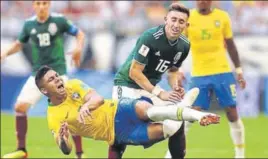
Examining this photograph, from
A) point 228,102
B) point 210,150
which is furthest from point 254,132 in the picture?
point 228,102

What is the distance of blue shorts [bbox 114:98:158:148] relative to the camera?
10.3 metres

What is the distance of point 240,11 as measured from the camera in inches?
938

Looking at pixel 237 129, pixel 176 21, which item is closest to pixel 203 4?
pixel 237 129

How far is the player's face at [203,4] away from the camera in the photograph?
516 inches

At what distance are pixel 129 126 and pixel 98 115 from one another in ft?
1.35

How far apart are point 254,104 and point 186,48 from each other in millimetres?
11785

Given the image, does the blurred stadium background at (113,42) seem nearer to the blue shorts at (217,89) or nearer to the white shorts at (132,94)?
the blue shorts at (217,89)

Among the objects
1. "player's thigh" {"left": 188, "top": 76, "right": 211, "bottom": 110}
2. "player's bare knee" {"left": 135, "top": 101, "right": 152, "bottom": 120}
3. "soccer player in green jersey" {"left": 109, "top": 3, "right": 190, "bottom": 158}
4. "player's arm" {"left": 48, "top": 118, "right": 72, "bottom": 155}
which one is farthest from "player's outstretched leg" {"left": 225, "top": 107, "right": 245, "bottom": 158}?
"player's arm" {"left": 48, "top": 118, "right": 72, "bottom": 155}

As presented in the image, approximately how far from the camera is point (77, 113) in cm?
1036

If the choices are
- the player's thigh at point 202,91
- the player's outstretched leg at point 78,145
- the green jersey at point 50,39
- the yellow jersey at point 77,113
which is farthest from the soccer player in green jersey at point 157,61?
the green jersey at point 50,39

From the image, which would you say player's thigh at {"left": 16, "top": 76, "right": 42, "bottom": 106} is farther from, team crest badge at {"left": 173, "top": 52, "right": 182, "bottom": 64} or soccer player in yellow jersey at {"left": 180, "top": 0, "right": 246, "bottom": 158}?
team crest badge at {"left": 173, "top": 52, "right": 182, "bottom": 64}

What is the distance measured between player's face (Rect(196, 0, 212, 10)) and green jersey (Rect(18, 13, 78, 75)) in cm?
224

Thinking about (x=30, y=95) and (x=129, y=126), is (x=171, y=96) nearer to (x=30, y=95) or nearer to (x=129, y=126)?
(x=129, y=126)

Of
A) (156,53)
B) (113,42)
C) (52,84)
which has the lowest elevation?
(113,42)
